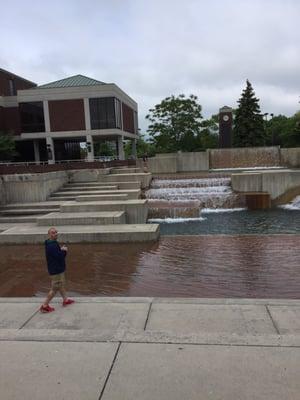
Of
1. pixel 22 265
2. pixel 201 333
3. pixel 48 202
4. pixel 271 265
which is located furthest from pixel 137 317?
pixel 48 202

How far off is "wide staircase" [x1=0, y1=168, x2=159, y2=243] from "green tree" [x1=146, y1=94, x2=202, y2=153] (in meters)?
31.5

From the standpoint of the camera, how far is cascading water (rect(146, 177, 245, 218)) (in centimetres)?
1709

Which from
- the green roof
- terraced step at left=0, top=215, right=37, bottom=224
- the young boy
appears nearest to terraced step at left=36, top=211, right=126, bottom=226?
terraced step at left=0, top=215, right=37, bottom=224

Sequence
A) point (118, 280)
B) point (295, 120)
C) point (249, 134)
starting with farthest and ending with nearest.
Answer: point (295, 120) < point (249, 134) < point (118, 280)

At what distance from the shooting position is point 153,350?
4.43 metres

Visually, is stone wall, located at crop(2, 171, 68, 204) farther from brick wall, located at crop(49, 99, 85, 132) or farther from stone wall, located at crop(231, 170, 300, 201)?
brick wall, located at crop(49, 99, 85, 132)

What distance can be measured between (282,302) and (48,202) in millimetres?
13941

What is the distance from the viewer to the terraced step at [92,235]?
11750mm

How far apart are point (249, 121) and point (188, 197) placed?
33.7 m

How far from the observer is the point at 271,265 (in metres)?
8.92

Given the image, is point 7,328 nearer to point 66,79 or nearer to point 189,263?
point 189,263

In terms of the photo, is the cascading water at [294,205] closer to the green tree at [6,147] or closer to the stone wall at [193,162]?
the stone wall at [193,162]

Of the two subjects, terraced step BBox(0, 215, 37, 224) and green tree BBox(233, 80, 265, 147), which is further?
green tree BBox(233, 80, 265, 147)

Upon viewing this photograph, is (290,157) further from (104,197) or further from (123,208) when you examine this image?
(123,208)
